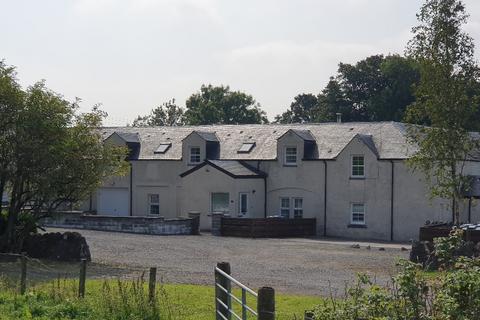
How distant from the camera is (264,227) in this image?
44.2 meters

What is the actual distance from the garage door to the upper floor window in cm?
501

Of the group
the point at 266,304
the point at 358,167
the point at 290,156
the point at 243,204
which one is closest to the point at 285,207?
the point at 243,204

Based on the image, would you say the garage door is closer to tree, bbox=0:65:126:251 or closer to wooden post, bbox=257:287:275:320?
tree, bbox=0:65:126:251

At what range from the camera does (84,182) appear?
3064 centimetres

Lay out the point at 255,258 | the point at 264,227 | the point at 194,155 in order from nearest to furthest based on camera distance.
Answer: the point at 255,258 < the point at 264,227 < the point at 194,155

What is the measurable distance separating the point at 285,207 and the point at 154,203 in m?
9.09

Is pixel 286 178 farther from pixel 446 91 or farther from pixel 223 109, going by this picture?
pixel 223 109

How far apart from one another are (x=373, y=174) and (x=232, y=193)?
8094 millimetres

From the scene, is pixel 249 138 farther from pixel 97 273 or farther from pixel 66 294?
pixel 66 294

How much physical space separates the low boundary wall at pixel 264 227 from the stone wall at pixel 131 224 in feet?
6.19

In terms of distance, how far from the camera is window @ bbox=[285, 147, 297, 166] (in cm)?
4846

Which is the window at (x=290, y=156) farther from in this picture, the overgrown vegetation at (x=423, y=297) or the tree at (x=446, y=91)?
the overgrown vegetation at (x=423, y=297)

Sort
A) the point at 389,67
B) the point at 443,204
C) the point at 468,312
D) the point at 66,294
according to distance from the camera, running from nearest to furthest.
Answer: the point at 468,312
the point at 66,294
the point at 443,204
the point at 389,67

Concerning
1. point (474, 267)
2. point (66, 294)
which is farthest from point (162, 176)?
point (474, 267)
